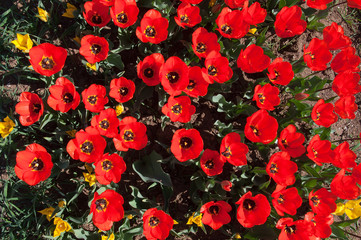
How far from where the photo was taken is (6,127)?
3111mm

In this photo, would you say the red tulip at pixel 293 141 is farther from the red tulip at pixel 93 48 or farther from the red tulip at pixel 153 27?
the red tulip at pixel 93 48

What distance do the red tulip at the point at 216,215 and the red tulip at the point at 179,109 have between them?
34.5 inches

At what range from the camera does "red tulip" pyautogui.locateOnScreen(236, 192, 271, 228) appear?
8.83 feet

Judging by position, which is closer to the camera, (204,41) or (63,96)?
(63,96)

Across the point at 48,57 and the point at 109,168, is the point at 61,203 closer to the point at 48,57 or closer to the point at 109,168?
the point at 109,168

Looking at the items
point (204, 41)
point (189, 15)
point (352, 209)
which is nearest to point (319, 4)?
point (204, 41)

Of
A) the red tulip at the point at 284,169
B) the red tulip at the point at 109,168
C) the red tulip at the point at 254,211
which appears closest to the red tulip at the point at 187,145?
the red tulip at the point at 109,168

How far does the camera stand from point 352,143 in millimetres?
4043

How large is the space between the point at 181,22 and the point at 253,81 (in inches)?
51.7

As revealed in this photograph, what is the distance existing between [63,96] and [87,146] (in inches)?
22.1

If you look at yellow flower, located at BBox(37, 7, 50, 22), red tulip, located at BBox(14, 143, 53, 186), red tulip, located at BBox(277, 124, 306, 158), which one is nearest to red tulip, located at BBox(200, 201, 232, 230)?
red tulip, located at BBox(277, 124, 306, 158)

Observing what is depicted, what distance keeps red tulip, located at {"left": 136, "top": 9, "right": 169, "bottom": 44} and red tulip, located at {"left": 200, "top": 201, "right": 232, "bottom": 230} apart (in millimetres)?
1719

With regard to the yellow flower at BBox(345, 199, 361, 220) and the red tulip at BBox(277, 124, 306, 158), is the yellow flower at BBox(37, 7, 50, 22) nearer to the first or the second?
the red tulip at BBox(277, 124, 306, 158)

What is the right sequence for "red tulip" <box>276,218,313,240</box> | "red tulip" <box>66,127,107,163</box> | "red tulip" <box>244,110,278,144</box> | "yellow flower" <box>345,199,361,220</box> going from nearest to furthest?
1. "red tulip" <box>66,127,107,163</box>
2. "red tulip" <box>276,218,313,240</box>
3. "red tulip" <box>244,110,278,144</box>
4. "yellow flower" <box>345,199,361,220</box>
